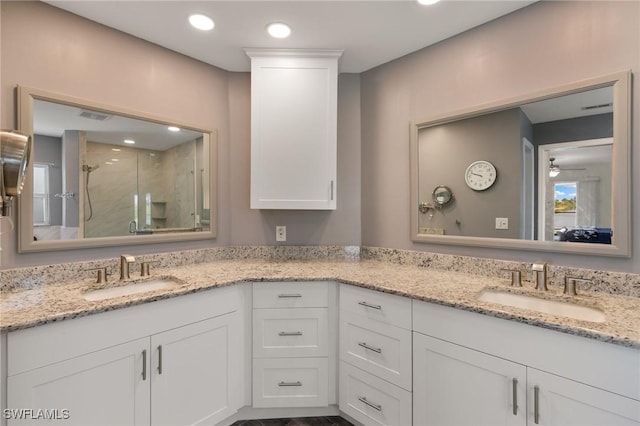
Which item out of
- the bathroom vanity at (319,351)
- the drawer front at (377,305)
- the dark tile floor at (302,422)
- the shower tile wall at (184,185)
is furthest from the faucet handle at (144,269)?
the drawer front at (377,305)

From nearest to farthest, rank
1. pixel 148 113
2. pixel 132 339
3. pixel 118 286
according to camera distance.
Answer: pixel 132 339, pixel 118 286, pixel 148 113

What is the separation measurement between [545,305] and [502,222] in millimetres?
469

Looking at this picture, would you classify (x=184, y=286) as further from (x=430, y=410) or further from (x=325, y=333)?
(x=430, y=410)

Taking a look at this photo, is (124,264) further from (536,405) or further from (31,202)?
(536,405)

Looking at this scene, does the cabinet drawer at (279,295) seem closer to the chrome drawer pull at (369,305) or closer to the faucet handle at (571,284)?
the chrome drawer pull at (369,305)

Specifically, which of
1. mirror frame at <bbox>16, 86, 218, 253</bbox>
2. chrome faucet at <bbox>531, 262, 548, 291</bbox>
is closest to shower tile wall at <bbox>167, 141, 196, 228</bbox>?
mirror frame at <bbox>16, 86, 218, 253</bbox>

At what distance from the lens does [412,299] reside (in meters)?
1.39

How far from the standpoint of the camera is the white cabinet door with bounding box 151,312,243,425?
1.36 metres

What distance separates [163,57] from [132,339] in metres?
1.70

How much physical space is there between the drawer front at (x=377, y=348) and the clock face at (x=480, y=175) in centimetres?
95

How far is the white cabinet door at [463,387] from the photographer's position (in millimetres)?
1113

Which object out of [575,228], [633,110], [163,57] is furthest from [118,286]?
[633,110]

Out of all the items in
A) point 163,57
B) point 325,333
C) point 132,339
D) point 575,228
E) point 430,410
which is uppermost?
point 163,57

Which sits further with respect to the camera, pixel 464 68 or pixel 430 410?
pixel 464 68
